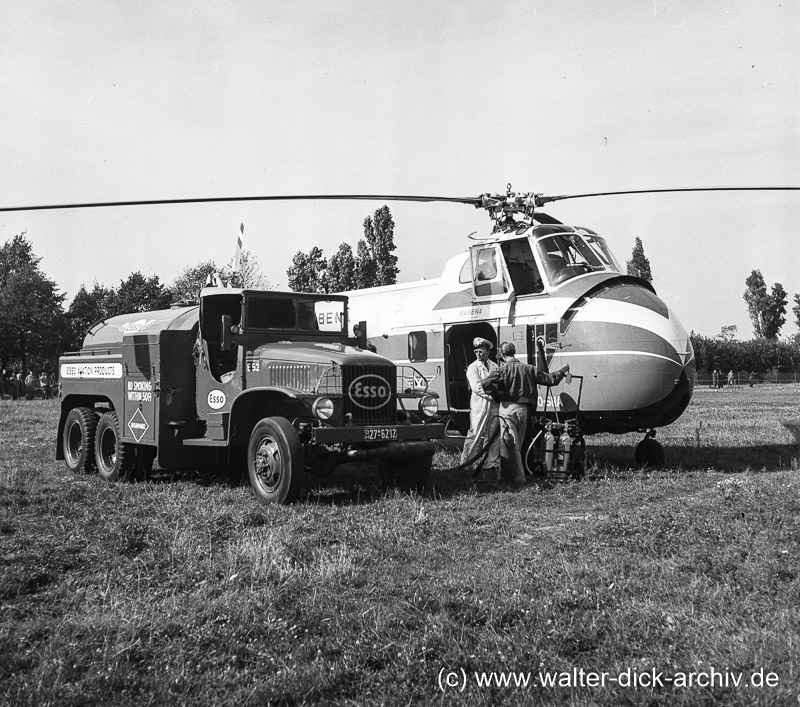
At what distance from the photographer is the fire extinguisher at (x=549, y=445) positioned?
36.3 ft

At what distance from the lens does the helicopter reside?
1096 cm

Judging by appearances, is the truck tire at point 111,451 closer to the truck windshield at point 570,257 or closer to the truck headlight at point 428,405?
the truck headlight at point 428,405

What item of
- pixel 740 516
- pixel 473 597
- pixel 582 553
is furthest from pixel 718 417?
pixel 473 597

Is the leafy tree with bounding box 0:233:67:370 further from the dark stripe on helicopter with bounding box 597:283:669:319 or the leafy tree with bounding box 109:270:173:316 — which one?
the dark stripe on helicopter with bounding box 597:283:669:319

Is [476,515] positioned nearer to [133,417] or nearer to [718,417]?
[133,417]

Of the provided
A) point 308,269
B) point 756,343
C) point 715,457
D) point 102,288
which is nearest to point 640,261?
point 756,343

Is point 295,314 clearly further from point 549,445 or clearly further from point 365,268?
point 365,268

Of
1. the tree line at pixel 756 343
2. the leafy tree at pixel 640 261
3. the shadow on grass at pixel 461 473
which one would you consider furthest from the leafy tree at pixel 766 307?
the shadow on grass at pixel 461 473

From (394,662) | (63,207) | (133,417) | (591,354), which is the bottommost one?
(394,662)

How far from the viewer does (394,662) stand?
4.34 metres

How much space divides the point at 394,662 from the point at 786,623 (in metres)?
2.22

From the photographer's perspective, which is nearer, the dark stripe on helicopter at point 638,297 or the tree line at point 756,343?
the dark stripe on helicopter at point 638,297

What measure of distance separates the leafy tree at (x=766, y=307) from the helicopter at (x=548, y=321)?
302 feet

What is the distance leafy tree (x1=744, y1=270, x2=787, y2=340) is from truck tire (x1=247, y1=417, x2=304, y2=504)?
9722 centimetres
